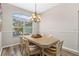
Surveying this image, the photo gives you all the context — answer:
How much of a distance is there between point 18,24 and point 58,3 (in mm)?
659

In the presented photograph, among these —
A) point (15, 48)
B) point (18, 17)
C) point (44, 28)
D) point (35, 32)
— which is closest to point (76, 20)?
point (44, 28)

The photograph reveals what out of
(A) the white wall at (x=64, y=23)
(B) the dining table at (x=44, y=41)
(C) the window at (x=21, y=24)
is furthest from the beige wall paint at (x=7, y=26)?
(A) the white wall at (x=64, y=23)

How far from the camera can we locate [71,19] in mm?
1638

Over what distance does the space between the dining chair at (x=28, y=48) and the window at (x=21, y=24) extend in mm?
122

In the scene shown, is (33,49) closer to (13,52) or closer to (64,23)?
(13,52)

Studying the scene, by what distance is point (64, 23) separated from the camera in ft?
5.47

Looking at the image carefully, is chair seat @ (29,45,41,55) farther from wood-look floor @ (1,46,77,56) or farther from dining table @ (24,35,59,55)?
wood-look floor @ (1,46,77,56)

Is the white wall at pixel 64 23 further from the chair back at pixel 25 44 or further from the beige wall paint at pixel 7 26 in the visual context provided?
the beige wall paint at pixel 7 26

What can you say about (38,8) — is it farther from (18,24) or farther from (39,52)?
(39,52)

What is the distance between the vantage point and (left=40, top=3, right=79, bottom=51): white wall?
5.35ft

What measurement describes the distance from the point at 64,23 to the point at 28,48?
25.7 inches

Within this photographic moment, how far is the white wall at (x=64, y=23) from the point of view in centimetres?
163

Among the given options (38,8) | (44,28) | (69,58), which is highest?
(38,8)

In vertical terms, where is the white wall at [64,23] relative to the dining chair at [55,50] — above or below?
above
